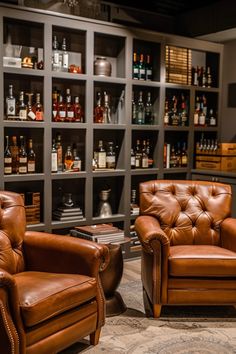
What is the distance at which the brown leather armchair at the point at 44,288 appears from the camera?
224 centimetres

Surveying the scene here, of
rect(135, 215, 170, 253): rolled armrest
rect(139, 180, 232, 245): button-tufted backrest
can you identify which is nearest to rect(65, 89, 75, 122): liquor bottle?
rect(139, 180, 232, 245): button-tufted backrest

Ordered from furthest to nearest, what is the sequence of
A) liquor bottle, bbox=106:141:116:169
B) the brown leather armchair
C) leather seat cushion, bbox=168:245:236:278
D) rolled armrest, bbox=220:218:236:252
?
liquor bottle, bbox=106:141:116:169
rolled armrest, bbox=220:218:236:252
leather seat cushion, bbox=168:245:236:278
the brown leather armchair

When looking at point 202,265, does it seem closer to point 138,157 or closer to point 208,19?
point 138,157

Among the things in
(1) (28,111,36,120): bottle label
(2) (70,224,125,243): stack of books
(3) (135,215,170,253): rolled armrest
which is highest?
(1) (28,111,36,120): bottle label

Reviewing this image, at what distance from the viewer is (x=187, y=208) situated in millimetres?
3762

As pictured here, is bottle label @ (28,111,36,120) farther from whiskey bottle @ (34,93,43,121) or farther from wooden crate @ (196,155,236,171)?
wooden crate @ (196,155,236,171)

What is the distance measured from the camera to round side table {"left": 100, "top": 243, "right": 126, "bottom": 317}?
3.24 metres

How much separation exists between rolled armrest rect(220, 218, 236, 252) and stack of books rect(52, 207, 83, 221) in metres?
1.52

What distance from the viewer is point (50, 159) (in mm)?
4227

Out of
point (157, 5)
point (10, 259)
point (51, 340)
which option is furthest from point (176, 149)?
point (51, 340)

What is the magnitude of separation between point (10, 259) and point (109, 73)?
97.5 inches

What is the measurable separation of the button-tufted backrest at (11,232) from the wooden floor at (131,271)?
138 centimetres

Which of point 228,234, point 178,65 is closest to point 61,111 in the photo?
point 178,65

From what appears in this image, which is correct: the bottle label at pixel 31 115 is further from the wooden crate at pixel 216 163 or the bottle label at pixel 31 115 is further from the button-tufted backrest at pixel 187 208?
the wooden crate at pixel 216 163
